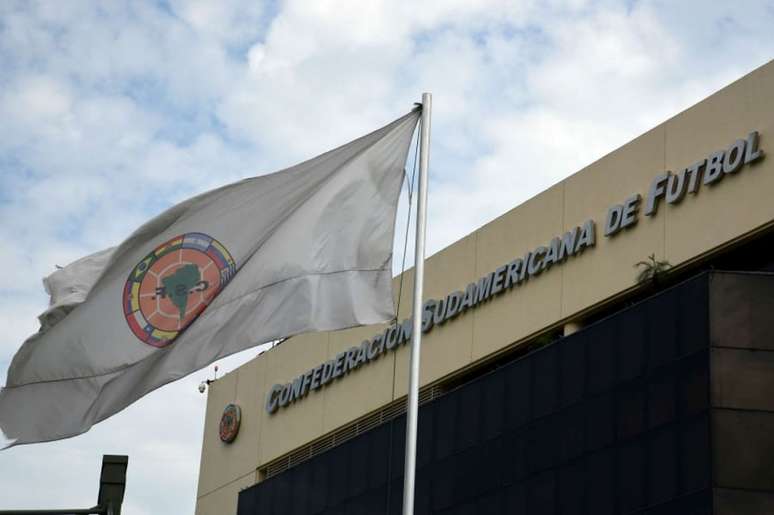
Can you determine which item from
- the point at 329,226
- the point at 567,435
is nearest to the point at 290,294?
the point at 329,226

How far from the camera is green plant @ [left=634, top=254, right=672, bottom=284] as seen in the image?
30.3m

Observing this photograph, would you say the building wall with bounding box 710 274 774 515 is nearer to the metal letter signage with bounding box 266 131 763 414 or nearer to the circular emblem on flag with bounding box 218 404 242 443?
the metal letter signage with bounding box 266 131 763 414

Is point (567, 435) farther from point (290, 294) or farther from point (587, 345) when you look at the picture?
point (290, 294)

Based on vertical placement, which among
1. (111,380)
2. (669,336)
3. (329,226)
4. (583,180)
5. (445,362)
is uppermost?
(583,180)

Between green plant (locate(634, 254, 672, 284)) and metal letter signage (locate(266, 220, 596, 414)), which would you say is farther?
metal letter signage (locate(266, 220, 596, 414))

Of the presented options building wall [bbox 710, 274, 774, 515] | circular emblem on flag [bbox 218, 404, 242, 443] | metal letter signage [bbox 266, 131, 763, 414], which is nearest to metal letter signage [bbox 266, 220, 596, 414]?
metal letter signage [bbox 266, 131, 763, 414]

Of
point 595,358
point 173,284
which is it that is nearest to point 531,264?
point 595,358

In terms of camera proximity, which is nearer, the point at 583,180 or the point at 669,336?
the point at 669,336

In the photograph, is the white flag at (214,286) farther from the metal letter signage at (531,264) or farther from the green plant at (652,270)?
the green plant at (652,270)

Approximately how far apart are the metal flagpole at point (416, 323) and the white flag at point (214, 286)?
58 cm

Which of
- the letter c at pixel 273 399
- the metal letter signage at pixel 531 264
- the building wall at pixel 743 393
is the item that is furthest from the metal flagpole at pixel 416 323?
the letter c at pixel 273 399

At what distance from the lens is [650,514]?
25.5m

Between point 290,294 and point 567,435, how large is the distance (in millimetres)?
11622

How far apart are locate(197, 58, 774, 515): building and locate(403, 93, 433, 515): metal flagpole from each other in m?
9.53
